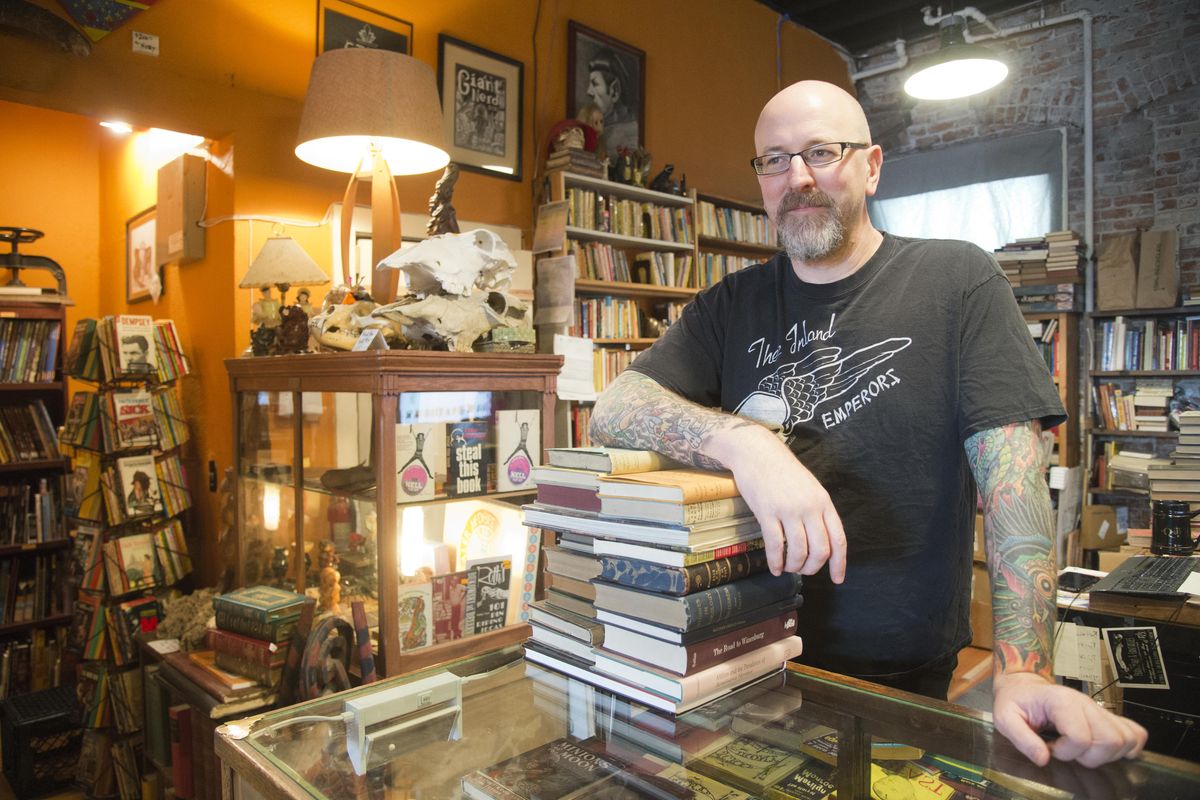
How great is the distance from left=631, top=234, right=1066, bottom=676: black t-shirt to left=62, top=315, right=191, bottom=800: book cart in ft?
9.51

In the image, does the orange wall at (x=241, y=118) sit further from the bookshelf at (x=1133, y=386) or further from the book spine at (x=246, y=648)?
the bookshelf at (x=1133, y=386)

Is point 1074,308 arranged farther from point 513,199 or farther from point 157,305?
point 157,305

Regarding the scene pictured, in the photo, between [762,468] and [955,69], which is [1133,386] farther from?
[762,468]

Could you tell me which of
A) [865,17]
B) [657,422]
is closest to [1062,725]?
[657,422]

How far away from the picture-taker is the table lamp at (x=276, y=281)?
2461 mm

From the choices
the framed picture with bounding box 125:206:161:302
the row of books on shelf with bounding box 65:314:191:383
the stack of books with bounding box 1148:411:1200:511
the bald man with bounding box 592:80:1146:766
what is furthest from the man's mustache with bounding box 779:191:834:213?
the framed picture with bounding box 125:206:161:302

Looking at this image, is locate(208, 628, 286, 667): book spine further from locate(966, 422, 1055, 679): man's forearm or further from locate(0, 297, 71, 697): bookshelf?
locate(0, 297, 71, 697): bookshelf

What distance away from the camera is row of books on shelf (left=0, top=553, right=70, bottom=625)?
3762mm

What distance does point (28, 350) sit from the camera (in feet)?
12.6

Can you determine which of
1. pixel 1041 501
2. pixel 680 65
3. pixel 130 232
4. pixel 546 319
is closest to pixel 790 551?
pixel 1041 501

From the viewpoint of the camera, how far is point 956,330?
1.15 m

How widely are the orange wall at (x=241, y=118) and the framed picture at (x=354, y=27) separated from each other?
1.7 inches

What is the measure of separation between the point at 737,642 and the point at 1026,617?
0.36 meters

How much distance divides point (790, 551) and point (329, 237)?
281cm
